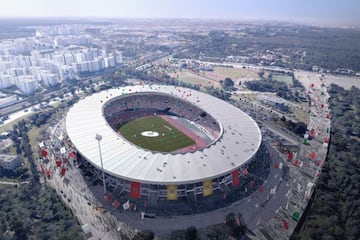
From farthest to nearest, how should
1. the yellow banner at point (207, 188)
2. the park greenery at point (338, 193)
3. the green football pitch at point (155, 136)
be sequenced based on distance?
the green football pitch at point (155, 136), the yellow banner at point (207, 188), the park greenery at point (338, 193)

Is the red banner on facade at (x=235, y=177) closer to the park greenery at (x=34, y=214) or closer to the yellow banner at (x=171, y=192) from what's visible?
the yellow banner at (x=171, y=192)

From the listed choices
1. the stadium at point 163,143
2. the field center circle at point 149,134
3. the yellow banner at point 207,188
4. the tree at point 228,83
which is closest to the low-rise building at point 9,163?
the stadium at point 163,143

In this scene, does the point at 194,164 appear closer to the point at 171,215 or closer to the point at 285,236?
the point at 171,215

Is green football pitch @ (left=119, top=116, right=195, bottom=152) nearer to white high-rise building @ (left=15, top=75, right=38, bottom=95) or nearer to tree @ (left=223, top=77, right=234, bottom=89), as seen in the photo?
tree @ (left=223, top=77, right=234, bottom=89)

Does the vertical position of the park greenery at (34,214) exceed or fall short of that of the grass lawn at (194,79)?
it exceeds it

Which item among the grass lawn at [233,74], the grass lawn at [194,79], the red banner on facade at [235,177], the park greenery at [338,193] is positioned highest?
the red banner on facade at [235,177]

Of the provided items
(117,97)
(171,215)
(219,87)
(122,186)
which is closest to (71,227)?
(122,186)
